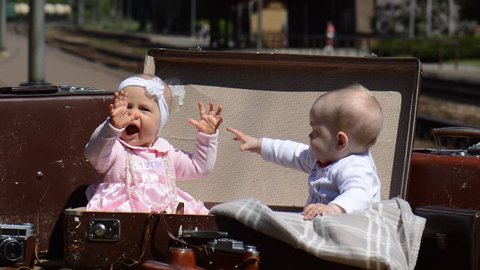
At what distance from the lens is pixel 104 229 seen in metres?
4.34

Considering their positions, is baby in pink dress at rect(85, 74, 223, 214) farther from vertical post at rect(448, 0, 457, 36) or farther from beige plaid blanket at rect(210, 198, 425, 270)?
vertical post at rect(448, 0, 457, 36)

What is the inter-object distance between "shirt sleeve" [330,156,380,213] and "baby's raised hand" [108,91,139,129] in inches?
34.4

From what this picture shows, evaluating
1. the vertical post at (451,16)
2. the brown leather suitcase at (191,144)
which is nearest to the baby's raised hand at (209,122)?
the brown leather suitcase at (191,144)

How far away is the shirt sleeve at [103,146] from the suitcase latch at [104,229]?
0.38m

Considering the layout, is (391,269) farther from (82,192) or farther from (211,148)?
(82,192)

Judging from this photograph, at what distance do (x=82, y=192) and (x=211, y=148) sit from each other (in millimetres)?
666

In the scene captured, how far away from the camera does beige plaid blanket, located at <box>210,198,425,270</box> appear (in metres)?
3.93

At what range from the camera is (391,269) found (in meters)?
3.92

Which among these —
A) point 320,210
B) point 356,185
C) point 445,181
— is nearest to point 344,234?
point 320,210

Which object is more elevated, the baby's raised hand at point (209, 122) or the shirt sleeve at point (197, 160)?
the baby's raised hand at point (209, 122)

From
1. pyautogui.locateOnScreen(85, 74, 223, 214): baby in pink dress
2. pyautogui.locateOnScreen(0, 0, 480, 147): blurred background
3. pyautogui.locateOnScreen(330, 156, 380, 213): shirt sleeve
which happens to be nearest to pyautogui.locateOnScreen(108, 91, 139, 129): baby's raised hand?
pyautogui.locateOnScreen(85, 74, 223, 214): baby in pink dress

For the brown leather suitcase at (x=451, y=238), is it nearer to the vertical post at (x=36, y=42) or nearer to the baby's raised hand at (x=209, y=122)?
the baby's raised hand at (x=209, y=122)

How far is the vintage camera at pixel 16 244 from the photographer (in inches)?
181

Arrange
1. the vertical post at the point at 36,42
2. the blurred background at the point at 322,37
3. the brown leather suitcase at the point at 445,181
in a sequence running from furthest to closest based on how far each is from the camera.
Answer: the blurred background at the point at 322,37 → the vertical post at the point at 36,42 → the brown leather suitcase at the point at 445,181
